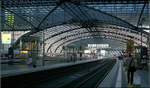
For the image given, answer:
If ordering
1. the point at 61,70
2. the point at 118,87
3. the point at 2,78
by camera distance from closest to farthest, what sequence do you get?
the point at 118,87, the point at 2,78, the point at 61,70

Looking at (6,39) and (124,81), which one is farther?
(6,39)

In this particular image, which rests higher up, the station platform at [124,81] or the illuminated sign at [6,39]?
the illuminated sign at [6,39]

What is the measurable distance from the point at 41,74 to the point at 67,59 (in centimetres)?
2179

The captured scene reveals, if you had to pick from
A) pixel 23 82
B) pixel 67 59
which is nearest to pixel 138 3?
pixel 67 59

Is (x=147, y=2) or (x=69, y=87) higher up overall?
(x=147, y=2)

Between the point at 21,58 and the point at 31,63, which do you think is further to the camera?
the point at 21,58

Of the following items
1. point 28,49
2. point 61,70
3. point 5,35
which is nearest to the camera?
point 5,35

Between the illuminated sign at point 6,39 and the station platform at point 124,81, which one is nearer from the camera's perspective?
the station platform at point 124,81

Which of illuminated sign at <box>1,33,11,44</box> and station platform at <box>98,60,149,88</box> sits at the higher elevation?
illuminated sign at <box>1,33,11,44</box>

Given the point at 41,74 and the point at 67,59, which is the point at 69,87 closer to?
the point at 41,74

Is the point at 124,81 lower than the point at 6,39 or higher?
lower

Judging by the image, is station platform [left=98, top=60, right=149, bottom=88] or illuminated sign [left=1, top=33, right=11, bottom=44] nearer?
station platform [left=98, top=60, right=149, bottom=88]

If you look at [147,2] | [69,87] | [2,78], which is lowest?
[69,87]

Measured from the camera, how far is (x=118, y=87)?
1441cm
